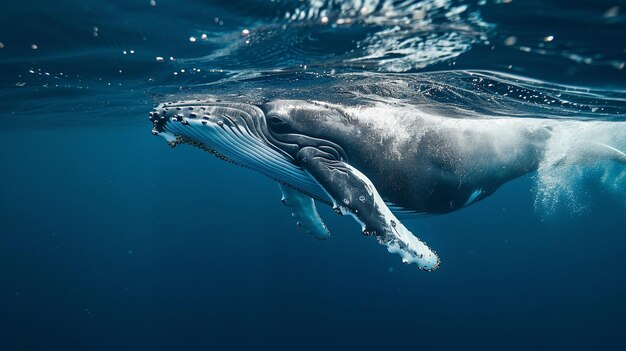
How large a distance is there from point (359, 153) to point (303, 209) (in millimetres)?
2476

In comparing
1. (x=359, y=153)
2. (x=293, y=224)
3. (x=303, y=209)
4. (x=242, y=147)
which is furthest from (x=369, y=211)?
(x=293, y=224)

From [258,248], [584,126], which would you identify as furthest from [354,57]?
[258,248]

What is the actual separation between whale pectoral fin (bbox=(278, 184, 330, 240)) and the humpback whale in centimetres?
2

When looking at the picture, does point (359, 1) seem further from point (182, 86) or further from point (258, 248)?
point (258, 248)

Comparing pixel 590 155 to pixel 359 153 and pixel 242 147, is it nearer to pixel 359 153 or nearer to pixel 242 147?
pixel 359 153

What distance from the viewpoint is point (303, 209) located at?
8.15m

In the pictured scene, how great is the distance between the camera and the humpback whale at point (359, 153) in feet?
16.3

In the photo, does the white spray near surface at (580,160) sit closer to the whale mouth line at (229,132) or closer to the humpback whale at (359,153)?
the humpback whale at (359,153)

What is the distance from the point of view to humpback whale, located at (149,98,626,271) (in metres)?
4.97

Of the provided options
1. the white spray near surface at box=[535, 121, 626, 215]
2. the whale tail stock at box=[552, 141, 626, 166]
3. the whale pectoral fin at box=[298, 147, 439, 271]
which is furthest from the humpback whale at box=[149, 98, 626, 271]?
the whale tail stock at box=[552, 141, 626, 166]

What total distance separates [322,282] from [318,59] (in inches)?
1067

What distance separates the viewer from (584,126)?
1409 centimetres

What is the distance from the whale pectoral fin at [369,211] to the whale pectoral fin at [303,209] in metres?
2.83

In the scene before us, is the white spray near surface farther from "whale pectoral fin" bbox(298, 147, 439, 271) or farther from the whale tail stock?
"whale pectoral fin" bbox(298, 147, 439, 271)
